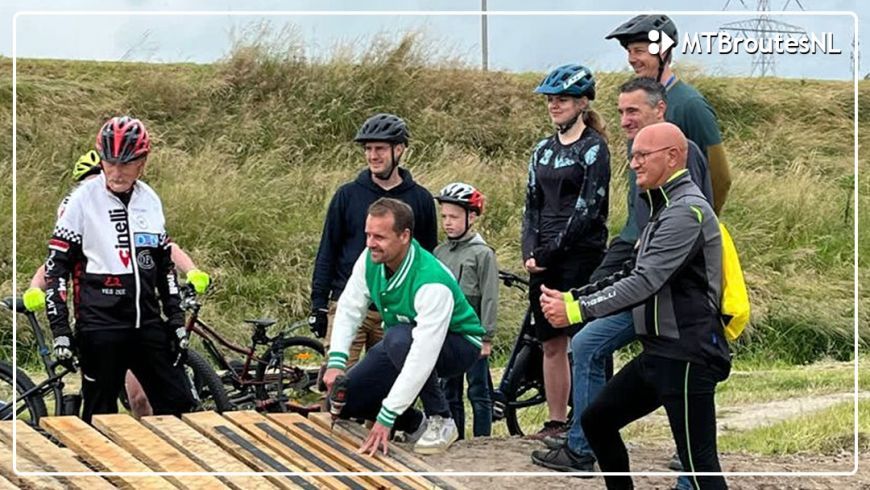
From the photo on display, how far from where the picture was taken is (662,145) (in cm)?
444

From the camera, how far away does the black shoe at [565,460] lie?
5.35m

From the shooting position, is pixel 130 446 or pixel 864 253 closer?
pixel 130 446

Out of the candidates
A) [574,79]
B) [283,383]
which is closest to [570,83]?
[574,79]

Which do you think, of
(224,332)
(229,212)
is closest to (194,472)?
(224,332)

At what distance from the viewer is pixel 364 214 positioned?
606 cm

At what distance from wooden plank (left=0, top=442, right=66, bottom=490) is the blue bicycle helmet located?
8.59 ft

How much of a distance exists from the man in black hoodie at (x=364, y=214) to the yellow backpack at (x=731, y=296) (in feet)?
6.41

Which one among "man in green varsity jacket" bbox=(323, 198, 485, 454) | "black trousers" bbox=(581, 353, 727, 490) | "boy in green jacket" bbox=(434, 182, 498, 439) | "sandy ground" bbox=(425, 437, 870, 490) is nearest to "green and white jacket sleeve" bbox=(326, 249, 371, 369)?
"man in green varsity jacket" bbox=(323, 198, 485, 454)

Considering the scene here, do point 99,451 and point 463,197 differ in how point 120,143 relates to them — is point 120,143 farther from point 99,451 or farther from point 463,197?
point 463,197

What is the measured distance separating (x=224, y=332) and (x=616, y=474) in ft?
21.2

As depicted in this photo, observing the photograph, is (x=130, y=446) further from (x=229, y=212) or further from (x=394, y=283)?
(x=229, y=212)

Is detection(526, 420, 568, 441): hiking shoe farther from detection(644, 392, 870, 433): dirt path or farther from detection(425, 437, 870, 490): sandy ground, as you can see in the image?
detection(644, 392, 870, 433): dirt path

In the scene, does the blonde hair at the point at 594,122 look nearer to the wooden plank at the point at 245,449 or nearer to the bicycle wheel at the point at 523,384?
the bicycle wheel at the point at 523,384

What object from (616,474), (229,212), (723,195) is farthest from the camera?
(229,212)
